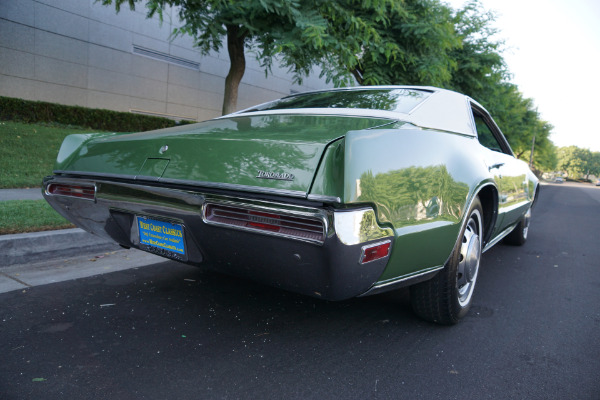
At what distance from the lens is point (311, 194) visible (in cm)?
171

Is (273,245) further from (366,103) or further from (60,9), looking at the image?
(60,9)

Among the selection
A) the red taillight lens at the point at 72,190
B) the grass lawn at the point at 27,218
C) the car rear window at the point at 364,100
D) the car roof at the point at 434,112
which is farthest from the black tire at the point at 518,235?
the grass lawn at the point at 27,218

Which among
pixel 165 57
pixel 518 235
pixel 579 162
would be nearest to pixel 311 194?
pixel 518 235

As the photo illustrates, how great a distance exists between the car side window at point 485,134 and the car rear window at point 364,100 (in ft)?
2.82

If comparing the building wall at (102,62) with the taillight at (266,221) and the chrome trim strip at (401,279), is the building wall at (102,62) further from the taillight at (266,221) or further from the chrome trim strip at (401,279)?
the chrome trim strip at (401,279)

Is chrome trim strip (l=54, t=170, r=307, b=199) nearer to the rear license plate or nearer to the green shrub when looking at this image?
the rear license plate

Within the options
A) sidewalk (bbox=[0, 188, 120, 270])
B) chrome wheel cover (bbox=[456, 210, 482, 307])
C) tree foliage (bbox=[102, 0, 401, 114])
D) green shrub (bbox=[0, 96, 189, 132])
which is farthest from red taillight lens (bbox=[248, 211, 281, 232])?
green shrub (bbox=[0, 96, 189, 132])

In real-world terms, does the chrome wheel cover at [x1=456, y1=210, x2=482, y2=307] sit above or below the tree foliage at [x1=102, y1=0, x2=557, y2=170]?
below

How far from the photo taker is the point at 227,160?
1979mm

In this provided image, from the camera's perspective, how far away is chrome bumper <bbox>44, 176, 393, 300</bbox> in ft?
5.55

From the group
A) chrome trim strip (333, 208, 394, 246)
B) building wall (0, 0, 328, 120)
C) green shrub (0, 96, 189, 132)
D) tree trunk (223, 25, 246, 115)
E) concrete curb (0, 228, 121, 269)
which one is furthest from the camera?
building wall (0, 0, 328, 120)

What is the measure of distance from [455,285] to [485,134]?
5.77 ft

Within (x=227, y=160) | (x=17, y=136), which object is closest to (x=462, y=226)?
(x=227, y=160)

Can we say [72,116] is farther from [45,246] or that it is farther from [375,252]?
[375,252]
